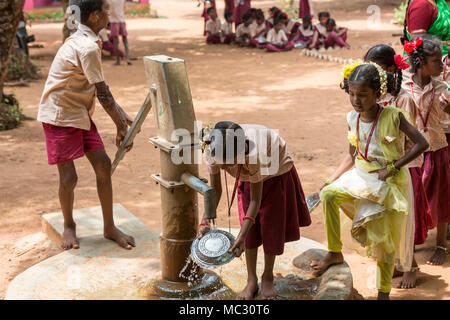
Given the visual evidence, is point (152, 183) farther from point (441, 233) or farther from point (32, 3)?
point (32, 3)

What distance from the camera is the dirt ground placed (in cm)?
394

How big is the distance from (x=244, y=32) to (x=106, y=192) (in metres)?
10.4

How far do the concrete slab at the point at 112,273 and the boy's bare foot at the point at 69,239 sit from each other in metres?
0.05

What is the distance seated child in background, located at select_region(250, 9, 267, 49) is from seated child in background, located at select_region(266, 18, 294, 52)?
0.83 feet

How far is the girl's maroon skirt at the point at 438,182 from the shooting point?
12.0 ft

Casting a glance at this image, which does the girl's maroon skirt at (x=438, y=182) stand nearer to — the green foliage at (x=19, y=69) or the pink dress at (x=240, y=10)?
the green foliage at (x=19, y=69)

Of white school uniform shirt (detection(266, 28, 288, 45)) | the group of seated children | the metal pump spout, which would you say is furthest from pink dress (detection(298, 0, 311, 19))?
the metal pump spout

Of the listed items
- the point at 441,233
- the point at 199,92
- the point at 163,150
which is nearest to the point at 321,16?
the point at 199,92

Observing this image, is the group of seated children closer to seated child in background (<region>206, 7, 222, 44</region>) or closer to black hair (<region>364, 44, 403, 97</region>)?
seated child in background (<region>206, 7, 222, 44</region>)

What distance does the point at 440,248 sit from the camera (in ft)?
12.2

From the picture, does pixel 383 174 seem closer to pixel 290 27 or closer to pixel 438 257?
pixel 438 257

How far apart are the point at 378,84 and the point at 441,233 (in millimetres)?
1369

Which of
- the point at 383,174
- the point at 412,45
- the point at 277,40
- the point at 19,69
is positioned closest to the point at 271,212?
the point at 383,174

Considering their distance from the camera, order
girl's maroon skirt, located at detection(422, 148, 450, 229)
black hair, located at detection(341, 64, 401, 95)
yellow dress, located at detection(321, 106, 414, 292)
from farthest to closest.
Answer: girl's maroon skirt, located at detection(422, 148, 450, 229)
yellow dress, located at detection(321, 106, 414, 292)
black hair, located at detection(341, 64, 401, 95)
